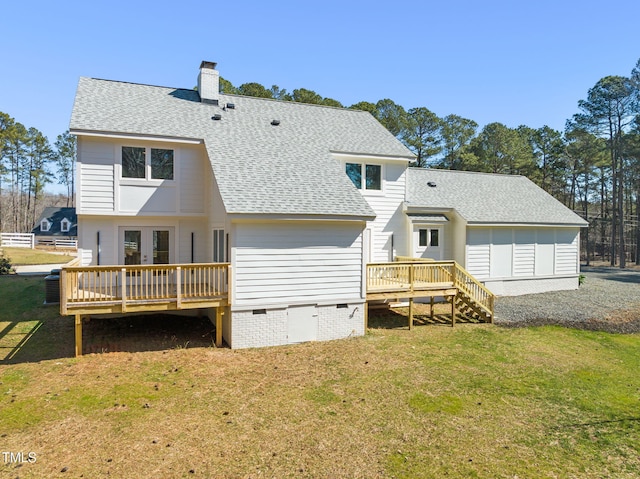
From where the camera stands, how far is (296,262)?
36.0ft

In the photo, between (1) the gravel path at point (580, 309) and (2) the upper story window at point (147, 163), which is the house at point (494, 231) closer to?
(1) the gravel path at point (580, 309)

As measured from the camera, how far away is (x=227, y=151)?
12594 mm

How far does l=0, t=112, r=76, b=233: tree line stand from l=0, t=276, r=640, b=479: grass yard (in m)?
46.3

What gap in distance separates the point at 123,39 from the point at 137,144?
3984 millimetres

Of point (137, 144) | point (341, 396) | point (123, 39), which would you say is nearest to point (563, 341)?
point (341, 396)

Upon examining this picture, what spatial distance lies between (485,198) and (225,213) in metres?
14.7

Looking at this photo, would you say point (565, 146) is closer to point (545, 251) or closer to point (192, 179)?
point (545, 251)

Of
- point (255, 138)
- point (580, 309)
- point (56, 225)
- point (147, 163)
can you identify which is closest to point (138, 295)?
point (147, 163)

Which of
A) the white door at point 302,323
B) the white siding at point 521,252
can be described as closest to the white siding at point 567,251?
the white siding at point 521,252

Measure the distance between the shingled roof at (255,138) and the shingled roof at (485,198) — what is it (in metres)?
3.06

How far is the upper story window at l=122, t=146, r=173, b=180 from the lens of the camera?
12.2 meters

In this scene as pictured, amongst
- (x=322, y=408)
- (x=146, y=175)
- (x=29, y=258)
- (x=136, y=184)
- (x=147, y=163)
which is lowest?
(x=322, y=408)

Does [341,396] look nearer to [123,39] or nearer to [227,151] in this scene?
[227,151]

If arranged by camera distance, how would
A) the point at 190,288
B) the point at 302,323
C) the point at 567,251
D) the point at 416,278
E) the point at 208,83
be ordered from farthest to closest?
the point at 567,251 < the point at 208,83 < the point at 416,278 < the point at 302,323 < the point at 190,288
